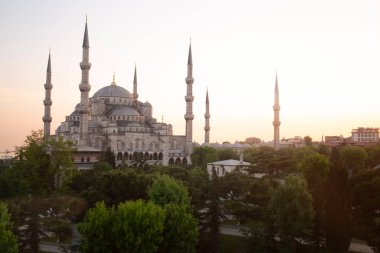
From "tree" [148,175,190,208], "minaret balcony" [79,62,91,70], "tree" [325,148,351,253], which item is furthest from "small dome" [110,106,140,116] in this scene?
"tree" [325,148,351,253]

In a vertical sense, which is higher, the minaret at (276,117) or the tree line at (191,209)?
the minaret at (276,117)

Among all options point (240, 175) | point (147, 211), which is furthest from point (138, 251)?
point (240, 175)

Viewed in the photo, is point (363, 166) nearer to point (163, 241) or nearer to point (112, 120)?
point (163, 241)

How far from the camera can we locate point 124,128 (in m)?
60.1

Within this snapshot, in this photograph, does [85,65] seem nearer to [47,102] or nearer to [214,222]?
[47,102]

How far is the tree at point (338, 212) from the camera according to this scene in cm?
2020

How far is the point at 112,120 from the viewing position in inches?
2418

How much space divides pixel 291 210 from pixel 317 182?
3.38 m

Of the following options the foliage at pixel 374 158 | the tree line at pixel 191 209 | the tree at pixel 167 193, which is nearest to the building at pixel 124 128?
the tree line at pixel 191 209

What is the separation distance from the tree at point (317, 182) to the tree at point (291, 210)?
86 centimetres

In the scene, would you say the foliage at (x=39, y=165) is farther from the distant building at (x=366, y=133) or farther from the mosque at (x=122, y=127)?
the distant building at (x=366, y=133)

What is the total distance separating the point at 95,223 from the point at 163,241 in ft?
10.2

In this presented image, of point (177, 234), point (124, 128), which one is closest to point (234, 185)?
point (177, 234)

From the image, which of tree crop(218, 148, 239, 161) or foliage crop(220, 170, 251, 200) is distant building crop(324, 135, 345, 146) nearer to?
tree crop(218, 148, 239, 161)
